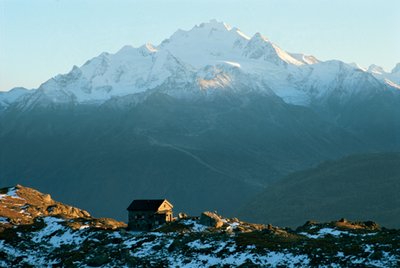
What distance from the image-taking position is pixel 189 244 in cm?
12912

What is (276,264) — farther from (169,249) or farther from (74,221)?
(74,221)

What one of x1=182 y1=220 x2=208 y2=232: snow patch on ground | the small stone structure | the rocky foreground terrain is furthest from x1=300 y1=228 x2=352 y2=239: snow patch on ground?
the small stone structure

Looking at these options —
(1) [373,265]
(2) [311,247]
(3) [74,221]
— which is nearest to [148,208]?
(3) [74,221]

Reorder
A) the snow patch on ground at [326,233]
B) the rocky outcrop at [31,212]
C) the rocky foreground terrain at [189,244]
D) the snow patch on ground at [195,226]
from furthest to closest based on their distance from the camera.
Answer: the rocky outcrop at [31,212] < the snow patch on ground at [195,226] < the snow patch on ground at [326,233] < the rocky foreground terrain at [189,244]

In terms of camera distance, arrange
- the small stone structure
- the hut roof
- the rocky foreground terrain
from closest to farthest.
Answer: the rocky foreground terrain < the small stone structure < the hut roof

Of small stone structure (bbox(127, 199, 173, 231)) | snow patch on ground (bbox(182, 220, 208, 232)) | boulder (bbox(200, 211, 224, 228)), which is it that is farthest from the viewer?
small stone structure (bbox(127, 199, 173, 231))

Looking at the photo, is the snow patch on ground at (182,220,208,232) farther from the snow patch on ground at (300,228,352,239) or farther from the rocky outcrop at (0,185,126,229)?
the snow patch on ground at (300,228,352,239)

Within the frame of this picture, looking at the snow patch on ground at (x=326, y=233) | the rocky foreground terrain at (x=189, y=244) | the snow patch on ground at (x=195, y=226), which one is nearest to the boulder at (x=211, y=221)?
the rocky foreground terrain at (x=189, y=244)

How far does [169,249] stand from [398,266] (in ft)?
→ 134

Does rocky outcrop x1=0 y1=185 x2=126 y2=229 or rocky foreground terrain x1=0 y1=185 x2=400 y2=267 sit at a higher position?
rocky outcrop x1=0 y1=185 x2=126 y2=229

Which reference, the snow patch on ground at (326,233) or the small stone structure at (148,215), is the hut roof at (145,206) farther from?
the snow patch on ground at (326,233)

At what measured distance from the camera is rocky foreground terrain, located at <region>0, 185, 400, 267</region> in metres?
112

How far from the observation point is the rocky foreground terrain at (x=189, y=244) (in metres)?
112

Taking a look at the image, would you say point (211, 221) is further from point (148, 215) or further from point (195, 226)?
point (148, 215)
